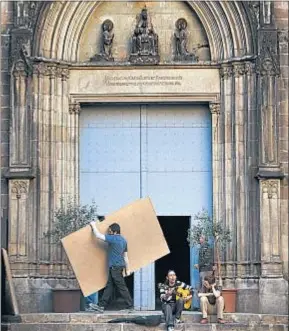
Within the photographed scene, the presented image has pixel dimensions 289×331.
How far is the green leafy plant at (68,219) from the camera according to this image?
24.9 m

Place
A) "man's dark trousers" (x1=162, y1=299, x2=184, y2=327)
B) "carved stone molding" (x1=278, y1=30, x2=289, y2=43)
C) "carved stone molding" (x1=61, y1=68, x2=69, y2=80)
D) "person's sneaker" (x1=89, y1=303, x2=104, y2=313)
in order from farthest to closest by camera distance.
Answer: "carved stone molding" (x1=61, y1=68, x2=69, y2=80), "carved stone molding" (x1=278, y1=30, x2=289, y2=43), "person's sneaker" (x1=89, y1=303, x2=104, y2=313), "man's dark trousers" (x1=162, y1=299, x2=184, y2=327)

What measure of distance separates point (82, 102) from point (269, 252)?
17.0ft

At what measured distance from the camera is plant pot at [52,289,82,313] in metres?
24.5

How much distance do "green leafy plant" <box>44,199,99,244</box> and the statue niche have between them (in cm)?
337

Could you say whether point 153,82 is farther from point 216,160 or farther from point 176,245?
point 176,245

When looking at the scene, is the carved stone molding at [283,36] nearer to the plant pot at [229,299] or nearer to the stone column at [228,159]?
the stone column at [228,159]

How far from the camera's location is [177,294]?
72.0 ft

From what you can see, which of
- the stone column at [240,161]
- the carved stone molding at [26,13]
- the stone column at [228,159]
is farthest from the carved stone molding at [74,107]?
the stone column at [240,161]

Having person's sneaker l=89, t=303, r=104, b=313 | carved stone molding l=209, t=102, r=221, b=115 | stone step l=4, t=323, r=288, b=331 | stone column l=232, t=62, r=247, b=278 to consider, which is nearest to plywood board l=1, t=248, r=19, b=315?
stone step l=4, t=323, r=288, b=331

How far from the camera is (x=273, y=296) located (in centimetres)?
2472

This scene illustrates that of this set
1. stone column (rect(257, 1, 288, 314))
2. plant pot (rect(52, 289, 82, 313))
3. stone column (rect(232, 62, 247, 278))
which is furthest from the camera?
stone column (rect(232, 62, 247, 278))

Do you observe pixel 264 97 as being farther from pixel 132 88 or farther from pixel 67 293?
pixel 67 293

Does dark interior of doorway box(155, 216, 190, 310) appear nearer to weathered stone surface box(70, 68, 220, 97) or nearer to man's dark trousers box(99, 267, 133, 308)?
weathered stone surface box(70, 68, 220, 97)

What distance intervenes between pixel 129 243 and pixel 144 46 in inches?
208
